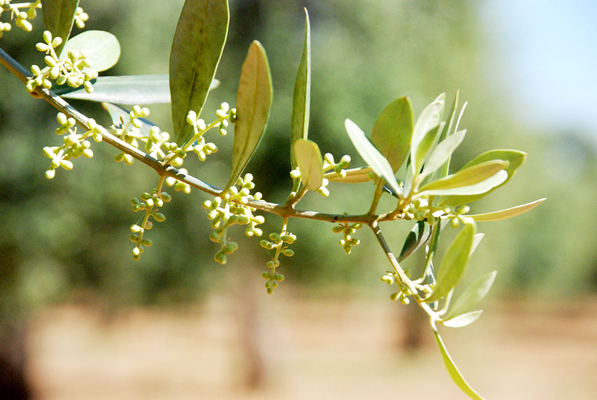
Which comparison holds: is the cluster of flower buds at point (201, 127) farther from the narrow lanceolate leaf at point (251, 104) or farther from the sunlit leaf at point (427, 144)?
the sunlit leaf at point (427, 144)

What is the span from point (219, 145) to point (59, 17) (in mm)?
6624

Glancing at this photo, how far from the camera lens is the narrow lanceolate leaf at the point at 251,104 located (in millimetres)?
399

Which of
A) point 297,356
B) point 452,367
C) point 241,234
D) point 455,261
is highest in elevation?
point 455,261

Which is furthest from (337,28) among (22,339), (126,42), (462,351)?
(462,351)

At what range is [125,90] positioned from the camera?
27.1 inches

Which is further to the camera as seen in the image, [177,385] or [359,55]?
[177,385]

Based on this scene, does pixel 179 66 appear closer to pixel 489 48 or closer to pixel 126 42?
pixel 126 42

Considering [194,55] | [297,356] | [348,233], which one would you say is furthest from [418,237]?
[297,356]

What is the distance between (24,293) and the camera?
22.9ft

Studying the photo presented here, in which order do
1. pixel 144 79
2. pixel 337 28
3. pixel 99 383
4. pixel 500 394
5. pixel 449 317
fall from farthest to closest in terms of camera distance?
pixel 500 394, pixel 99 383, pixel 337 28, pixel 144 79, pixel 449 317

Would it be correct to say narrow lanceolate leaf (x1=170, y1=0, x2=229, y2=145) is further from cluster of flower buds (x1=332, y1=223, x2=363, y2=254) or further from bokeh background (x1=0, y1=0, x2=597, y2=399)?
bokeh background (x1=0, y1=0, x2=597, y2=399)

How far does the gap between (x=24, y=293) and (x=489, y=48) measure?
9088mm

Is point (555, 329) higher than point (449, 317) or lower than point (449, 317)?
lower

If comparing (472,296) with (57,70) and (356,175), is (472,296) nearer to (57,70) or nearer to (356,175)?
(356,175)
